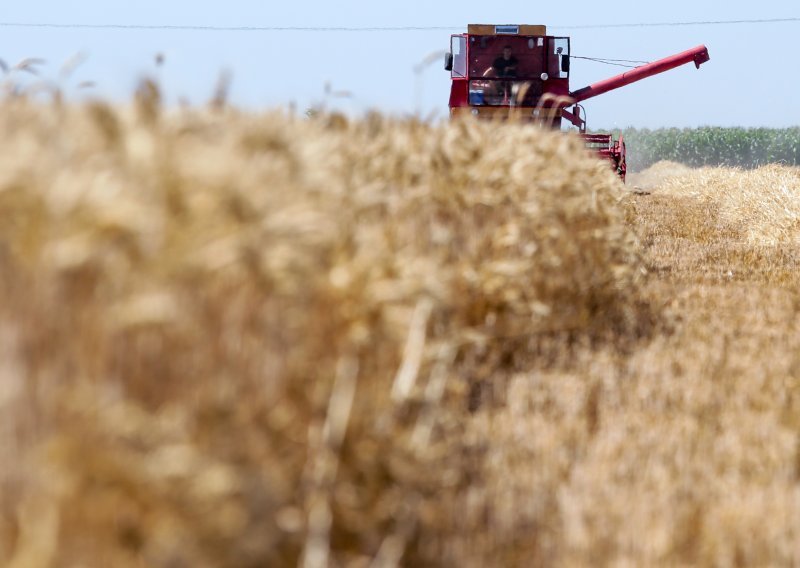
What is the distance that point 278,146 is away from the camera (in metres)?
2.54

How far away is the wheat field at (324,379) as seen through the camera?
1.72 m

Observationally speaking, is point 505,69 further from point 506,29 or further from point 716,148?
point 716,148

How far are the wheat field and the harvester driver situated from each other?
434 inches

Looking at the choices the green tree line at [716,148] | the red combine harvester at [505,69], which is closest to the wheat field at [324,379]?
the red combine harvester at [505,69]

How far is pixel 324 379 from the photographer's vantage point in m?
2.33

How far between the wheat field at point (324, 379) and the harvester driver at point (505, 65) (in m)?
11.0

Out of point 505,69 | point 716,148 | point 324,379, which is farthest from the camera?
point 716,148

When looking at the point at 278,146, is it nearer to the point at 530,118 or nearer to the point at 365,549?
the point at 365,549

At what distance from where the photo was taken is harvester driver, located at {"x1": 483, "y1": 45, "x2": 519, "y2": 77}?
50.2 feet

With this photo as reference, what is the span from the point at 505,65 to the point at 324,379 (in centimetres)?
1353

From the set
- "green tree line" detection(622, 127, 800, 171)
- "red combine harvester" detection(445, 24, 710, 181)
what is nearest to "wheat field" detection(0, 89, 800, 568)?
"red combine harvester" detection(445, 24, 710, 181)

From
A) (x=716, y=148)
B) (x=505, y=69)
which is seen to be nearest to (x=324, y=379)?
(x=505, y=69)

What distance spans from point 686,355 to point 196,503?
123 inches

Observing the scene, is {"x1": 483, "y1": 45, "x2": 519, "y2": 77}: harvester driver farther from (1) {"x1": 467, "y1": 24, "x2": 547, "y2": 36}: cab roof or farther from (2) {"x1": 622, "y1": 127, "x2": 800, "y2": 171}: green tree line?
(2) {"x1": 622, "y1": 127, "x2": 800, "y2": 171}: green tree line
